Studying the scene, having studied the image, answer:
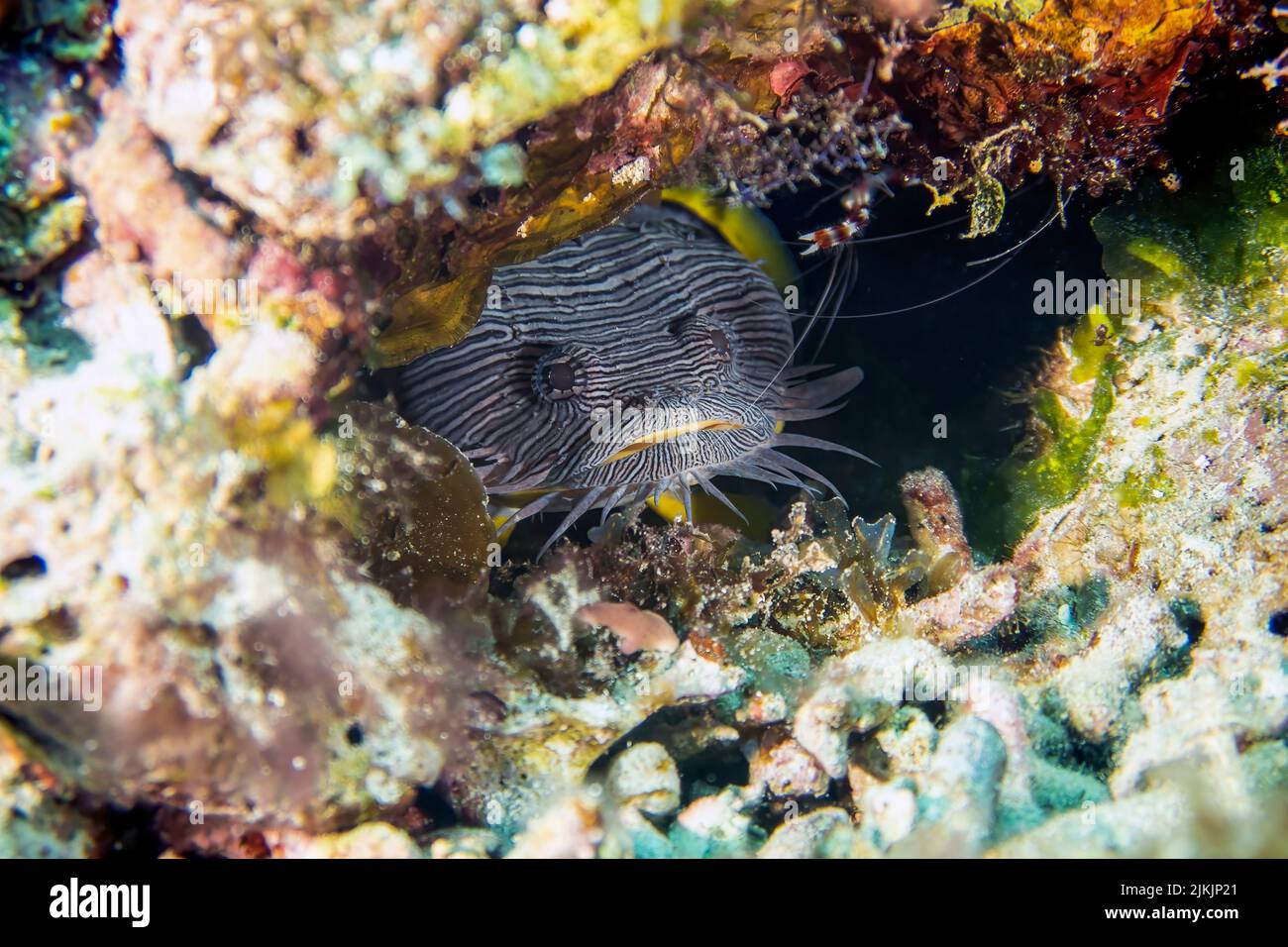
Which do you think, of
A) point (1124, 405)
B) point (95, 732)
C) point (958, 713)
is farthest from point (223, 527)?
point (1124, 405)

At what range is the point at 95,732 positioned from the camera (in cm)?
230

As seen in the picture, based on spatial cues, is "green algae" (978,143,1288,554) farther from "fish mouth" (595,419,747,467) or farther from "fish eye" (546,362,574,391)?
"fish eye" (546,362,574,391)

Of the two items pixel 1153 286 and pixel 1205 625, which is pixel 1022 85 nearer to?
pixel 1153 286

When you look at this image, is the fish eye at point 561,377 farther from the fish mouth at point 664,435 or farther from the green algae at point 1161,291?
the green algae at point 1161,291

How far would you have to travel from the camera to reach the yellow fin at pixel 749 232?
5.73 metres

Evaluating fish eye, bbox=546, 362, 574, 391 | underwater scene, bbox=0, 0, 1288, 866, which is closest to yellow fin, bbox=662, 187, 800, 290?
underwater scene, bbox=0, 0, 1288, 866

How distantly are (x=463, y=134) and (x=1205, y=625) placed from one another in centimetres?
410

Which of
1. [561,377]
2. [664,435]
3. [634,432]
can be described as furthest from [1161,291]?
[561,377]

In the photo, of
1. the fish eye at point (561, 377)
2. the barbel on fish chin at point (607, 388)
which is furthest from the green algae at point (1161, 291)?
the fish eye at point (561, 377)

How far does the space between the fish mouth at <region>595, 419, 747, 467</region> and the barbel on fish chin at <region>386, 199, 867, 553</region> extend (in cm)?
1

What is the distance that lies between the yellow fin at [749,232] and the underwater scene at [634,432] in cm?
11

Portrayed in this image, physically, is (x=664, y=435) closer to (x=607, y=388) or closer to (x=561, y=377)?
(x=607, y=388)

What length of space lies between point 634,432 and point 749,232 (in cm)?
274

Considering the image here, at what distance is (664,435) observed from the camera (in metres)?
3.90
